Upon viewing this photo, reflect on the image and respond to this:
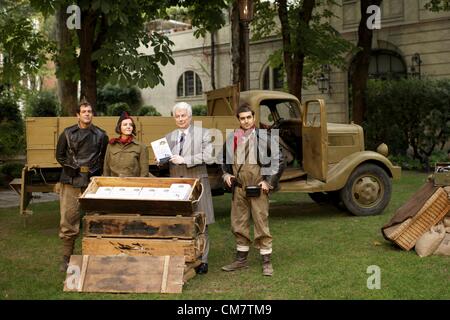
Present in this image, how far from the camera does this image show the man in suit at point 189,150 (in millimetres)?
5953

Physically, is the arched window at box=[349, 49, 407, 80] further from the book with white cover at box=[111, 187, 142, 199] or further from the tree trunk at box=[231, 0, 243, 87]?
the book with white cover at box=[111, 187, 142, 199]

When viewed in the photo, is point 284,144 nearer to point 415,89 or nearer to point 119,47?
point 119,47

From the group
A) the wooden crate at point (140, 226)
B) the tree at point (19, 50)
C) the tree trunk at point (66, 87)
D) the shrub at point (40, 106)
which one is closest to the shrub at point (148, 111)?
the shrub at point (40, 106)

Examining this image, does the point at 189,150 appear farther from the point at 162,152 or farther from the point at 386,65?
the point at 386,65

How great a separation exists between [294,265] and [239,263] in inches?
24.0

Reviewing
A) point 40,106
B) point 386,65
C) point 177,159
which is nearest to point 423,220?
point 177,159

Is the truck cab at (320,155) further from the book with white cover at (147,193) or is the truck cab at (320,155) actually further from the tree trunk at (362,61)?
the tree trunk at (362,61)

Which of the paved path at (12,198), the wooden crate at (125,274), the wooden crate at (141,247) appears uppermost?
the wooden crate at (141,247)

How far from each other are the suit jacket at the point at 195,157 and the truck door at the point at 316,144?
3092 millimetres

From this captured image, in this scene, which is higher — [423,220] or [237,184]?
[237,184]

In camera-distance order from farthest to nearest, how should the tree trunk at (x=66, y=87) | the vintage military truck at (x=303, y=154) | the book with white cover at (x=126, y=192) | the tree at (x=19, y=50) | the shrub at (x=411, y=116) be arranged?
the shrub at (x=411, y=116) < the tree trunk at (x=66, y=87) < the tree at (x=19, y=50) < the vintage military truck at (x=303, y=154) < the book with white cover at (x=126, y=192)

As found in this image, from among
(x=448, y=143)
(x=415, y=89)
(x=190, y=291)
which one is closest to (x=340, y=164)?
(x=190, y=291)

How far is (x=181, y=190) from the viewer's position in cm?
563

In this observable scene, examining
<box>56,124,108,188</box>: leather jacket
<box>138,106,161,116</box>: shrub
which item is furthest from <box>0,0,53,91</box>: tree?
<box>138,106,161,116</box>: shrub
